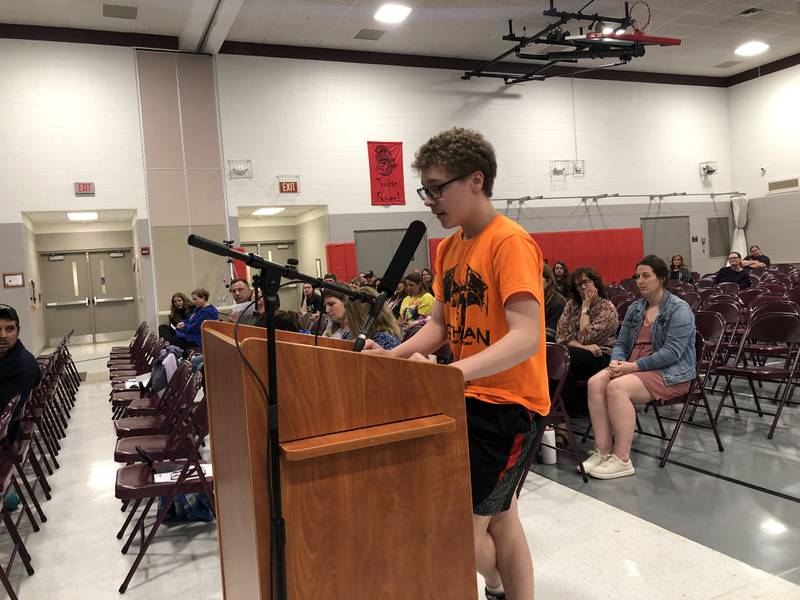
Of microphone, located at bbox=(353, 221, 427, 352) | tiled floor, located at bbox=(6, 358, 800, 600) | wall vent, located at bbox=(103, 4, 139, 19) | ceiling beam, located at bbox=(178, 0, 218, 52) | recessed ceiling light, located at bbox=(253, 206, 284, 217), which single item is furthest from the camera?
recessed ceiling light, located at bbox=(253, 206, 284, 217)

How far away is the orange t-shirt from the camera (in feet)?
5.41

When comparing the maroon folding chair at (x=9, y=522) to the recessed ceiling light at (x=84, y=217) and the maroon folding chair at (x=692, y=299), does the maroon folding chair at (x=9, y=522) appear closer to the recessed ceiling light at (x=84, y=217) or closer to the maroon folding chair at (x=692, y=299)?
the maroon folding chair at (x=692, y=299)

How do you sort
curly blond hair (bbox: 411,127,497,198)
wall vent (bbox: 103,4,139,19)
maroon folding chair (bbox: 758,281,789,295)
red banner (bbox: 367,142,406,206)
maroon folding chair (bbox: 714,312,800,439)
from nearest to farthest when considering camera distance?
curly blond hair (bbox: 411,127,497,198) → maroon folding chair (bbox: 714,312,800,439) → maroon folding chair (bbox: 758,281,789,295) → wall vent (bbox: 103,4,139,19) → red banner (bbox: 367,142,406,206)

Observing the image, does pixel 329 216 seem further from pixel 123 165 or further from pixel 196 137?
pixel 123 165

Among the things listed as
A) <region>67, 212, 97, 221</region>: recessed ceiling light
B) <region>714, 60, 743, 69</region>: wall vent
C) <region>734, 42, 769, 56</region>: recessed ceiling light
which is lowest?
<region>67, 212, 97, 221</region>: recessed ceiling light

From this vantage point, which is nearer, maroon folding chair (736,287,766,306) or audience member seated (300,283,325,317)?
audience member seated (300,283,325,317)

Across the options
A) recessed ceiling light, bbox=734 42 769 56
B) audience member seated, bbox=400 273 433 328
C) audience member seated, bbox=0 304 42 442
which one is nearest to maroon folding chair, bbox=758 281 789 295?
audience member seated, bbox=400 273 433 328

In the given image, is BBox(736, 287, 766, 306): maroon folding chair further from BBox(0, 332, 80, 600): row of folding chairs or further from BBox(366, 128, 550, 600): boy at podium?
BBox(0, 332, 80, 600): row of folding chairs

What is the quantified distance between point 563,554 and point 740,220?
15813mm

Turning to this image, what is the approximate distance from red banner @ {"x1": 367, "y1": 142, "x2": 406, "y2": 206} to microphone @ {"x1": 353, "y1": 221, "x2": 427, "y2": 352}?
11.0 m

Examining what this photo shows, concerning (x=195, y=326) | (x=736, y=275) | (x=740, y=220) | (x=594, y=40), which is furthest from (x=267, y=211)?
(x=740, y=220)

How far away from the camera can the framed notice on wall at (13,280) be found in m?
10.3

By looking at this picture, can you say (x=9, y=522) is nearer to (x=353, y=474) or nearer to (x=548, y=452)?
(x=353, y=474)

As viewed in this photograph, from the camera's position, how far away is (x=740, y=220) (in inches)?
635
